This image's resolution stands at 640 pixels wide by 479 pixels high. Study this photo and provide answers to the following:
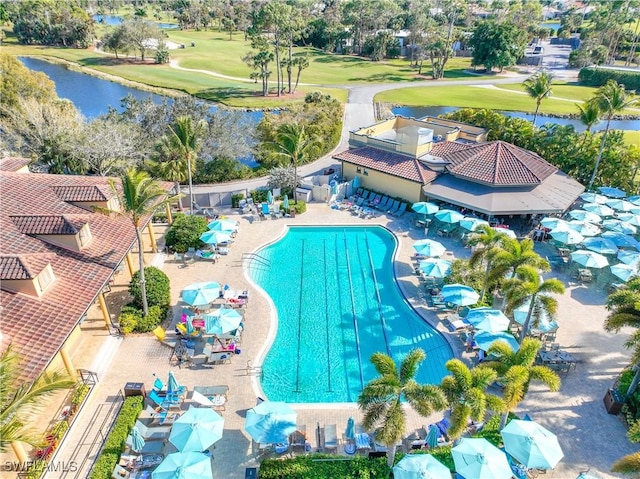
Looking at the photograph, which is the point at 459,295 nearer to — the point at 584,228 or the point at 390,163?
the point at 584,228

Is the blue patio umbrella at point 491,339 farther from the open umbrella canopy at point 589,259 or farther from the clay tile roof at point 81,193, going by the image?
the clay tile roof at point 81,193

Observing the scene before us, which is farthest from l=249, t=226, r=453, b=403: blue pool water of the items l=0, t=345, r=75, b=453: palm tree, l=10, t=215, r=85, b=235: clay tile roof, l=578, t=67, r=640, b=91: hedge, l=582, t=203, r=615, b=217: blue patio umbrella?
l=578, t=67, r=640, b=91: hedge

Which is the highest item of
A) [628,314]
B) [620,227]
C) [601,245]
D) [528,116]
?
[528,116]

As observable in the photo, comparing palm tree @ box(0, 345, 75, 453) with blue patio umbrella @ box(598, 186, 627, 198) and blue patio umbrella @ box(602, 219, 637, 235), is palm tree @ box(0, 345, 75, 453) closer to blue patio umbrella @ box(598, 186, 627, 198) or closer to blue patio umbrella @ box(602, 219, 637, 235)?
blue patio umbrella @ box(602, 219, 637, 235)

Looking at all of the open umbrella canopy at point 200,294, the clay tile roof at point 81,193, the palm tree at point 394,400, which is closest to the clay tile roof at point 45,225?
the clay tile roof at point 81,193

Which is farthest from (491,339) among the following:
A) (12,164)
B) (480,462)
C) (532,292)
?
(12,164)

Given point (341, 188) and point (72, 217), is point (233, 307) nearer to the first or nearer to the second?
point (72, 217)

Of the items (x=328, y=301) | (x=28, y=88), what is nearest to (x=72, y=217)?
(x=328, y=301)
